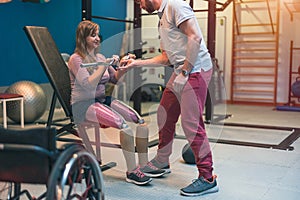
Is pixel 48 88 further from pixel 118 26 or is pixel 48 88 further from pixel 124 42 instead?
pixel 118 26

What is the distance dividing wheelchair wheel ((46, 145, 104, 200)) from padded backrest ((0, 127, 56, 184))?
0.31 feet

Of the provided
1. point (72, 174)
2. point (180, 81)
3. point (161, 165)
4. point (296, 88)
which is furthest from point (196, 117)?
point (296, 88)

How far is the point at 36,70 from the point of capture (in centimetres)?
638

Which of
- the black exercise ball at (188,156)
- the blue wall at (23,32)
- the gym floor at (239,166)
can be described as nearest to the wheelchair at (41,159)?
the gym floor at (239,166)

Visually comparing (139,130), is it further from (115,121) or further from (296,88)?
(296,88)

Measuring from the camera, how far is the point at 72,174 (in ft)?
5.49

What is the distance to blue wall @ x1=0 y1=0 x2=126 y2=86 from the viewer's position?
229 inches

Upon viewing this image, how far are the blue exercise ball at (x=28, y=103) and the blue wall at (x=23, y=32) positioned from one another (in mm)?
820

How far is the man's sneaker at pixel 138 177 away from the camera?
9.68 feet

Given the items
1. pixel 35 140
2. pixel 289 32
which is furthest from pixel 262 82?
pixel 35 140

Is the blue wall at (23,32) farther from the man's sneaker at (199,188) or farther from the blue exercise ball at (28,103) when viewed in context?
the man's sneaker at (199,188)

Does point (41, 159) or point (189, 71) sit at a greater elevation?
point (189, 71)

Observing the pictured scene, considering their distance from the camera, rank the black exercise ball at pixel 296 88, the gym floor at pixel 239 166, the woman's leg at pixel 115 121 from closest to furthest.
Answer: the gym floor at pixel 239 166, the woman's leg at pixel 115 121, the black exercise ball at pixel 296 88

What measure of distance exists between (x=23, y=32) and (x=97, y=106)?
3.68m
